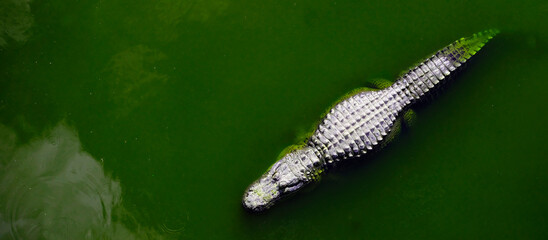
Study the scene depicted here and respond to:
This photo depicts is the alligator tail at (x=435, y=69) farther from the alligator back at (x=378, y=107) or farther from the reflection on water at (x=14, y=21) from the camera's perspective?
the reflection on water at (x=14, y=21)

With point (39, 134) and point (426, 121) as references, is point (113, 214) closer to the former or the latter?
point (39, 134)

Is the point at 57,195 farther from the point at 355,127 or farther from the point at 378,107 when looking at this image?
the point at 378,107

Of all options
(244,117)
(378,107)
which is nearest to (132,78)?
(244,117)

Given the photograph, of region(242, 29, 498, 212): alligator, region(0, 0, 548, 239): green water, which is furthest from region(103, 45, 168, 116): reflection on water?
region(242, 29, 498, 212): alligator

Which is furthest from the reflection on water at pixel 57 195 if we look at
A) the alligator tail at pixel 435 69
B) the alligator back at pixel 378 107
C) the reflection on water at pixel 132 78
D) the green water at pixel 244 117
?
the alligator tail at pixel 435 69

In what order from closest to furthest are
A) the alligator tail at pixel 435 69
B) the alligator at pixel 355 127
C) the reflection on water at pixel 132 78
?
the alligator at pixel 355 127
the alligator tail at pixel 435 69
the reflection on water at pixel 132 78
